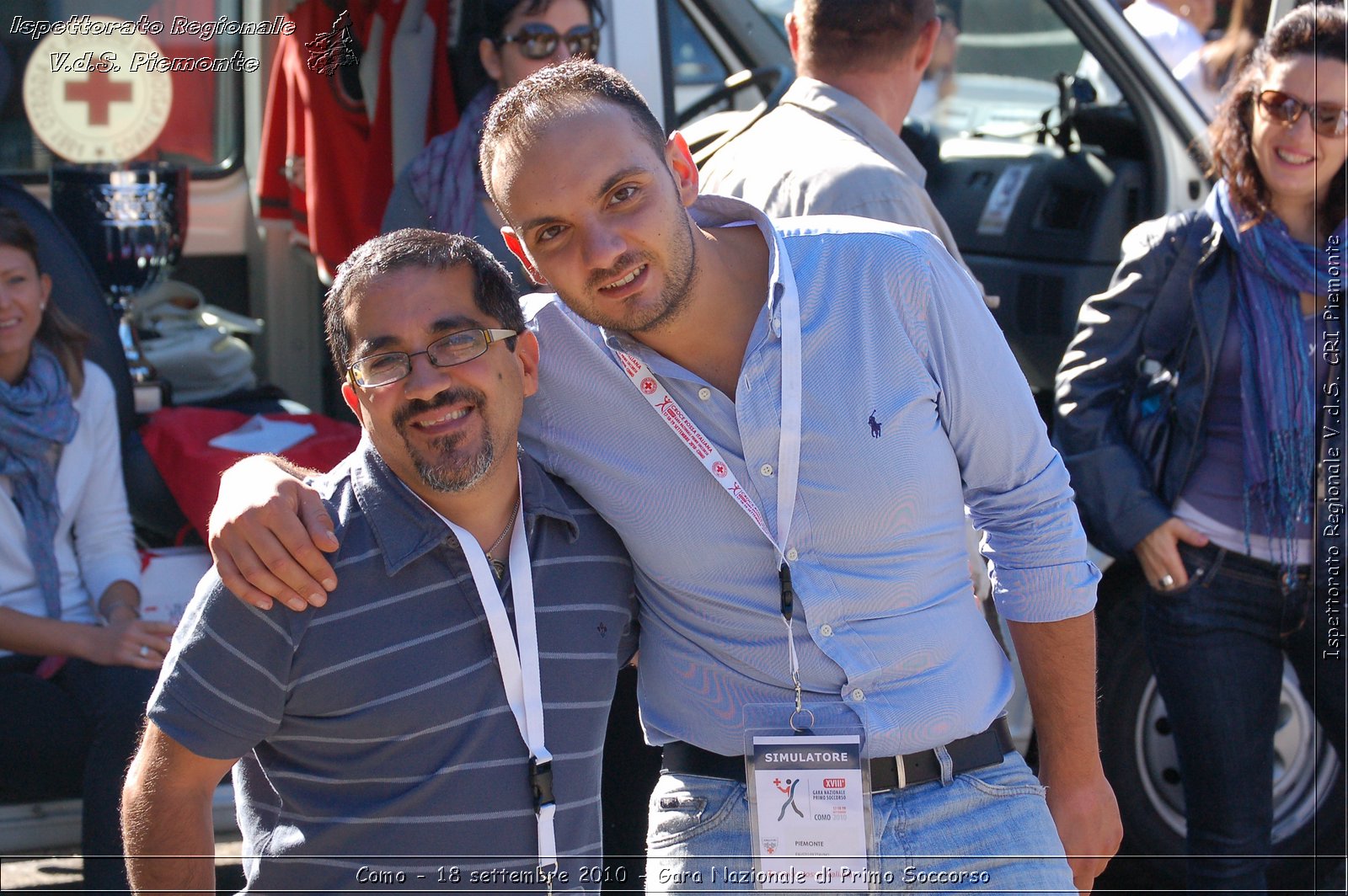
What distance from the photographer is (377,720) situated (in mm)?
1906

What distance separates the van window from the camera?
4301mm

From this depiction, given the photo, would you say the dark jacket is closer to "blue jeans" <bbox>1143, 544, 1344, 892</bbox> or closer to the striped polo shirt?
"blue jeans" <bbox>1143, 544, 1344, 892</bbox>

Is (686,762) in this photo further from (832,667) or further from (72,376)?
(72,376)

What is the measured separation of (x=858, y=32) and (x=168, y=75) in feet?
8.93

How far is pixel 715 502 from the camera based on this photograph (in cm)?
201

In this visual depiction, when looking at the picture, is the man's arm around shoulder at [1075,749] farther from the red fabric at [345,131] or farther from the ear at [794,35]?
the red fabric at [345,131]

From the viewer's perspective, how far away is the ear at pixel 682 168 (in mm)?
2109

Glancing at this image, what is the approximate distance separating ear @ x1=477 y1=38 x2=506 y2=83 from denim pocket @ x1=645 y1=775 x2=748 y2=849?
2232 mm

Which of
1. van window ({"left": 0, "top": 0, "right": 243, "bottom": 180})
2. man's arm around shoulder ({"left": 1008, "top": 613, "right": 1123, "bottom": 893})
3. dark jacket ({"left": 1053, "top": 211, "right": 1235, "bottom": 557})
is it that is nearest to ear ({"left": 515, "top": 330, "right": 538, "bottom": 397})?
man's arm around shoulder ({"left": 1008, "top": 613, "right": 1123, "bottom": 893})

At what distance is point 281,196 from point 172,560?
64.5 inches

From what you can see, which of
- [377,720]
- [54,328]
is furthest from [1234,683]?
[54,328]

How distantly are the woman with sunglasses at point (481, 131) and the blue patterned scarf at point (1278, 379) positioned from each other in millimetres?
1757

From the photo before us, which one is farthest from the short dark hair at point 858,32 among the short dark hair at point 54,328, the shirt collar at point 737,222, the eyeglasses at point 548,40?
the short dark hair at point 54,328

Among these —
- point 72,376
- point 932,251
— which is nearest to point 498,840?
point 932,251
